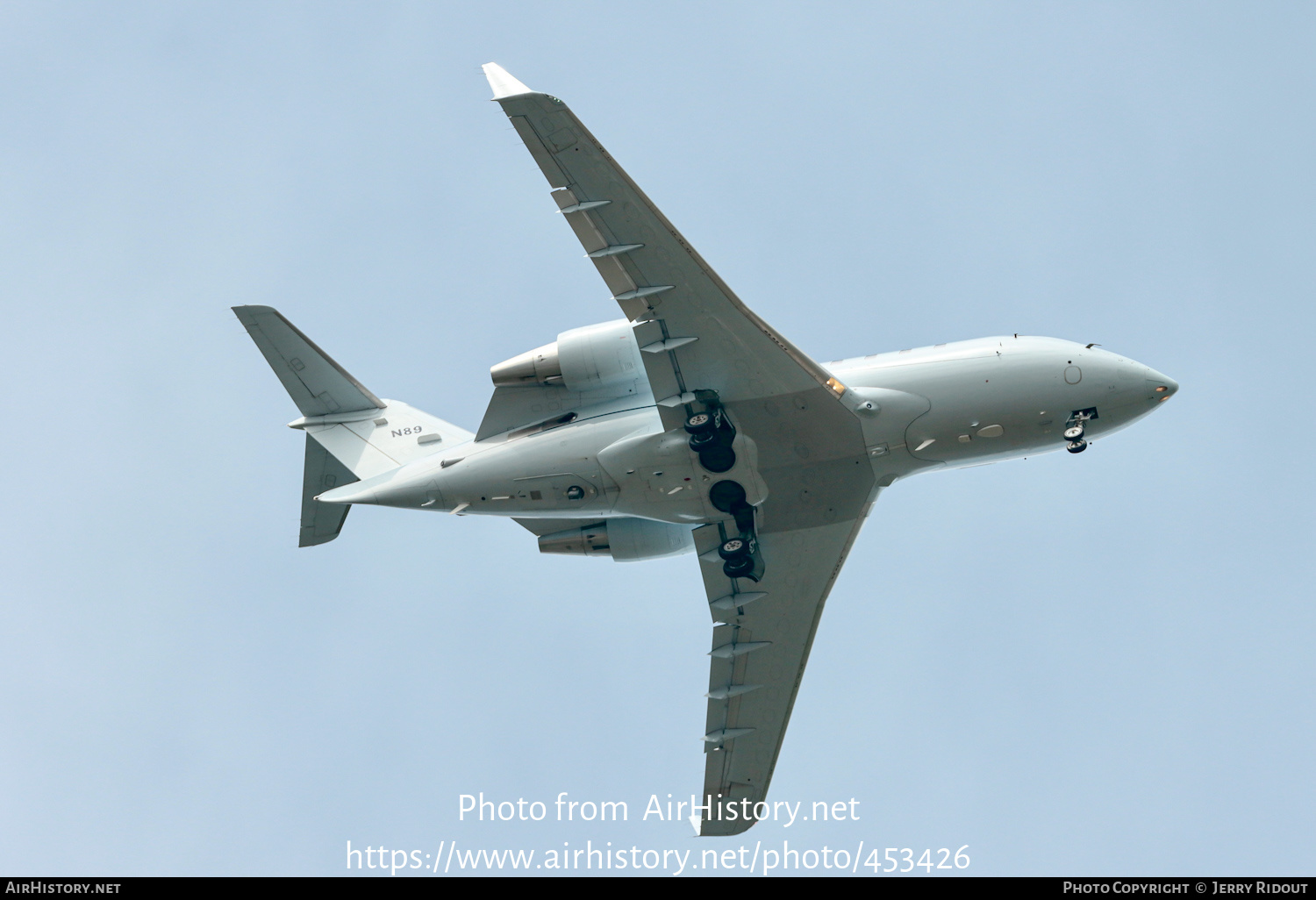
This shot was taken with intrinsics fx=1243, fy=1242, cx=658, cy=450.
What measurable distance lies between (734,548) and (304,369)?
43.4 ft

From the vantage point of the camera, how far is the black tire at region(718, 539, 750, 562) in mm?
32094

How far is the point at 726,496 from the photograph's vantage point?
31219 millimetres

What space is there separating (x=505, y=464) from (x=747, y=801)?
1244 cm

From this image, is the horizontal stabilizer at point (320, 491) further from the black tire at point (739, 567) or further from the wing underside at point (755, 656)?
the black tire at point (739, 567)

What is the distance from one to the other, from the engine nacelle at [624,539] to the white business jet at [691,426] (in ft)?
0.17

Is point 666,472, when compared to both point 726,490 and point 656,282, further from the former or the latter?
point 656,282

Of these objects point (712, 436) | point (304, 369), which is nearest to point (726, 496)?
point (712, 436)

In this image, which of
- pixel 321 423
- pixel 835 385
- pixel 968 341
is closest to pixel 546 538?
pixel 321 423

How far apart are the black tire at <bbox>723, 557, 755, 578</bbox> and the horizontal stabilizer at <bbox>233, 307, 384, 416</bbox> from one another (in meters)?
10.9

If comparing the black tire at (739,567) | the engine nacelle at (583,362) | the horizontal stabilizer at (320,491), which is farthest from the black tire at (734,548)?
the horizontal stabilizer at (320,491)

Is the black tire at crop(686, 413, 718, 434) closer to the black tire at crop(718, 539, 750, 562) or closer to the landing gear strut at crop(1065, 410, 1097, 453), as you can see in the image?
the black tire at crop(718, 539, 750, 562)

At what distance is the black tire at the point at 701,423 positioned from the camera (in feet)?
97.6

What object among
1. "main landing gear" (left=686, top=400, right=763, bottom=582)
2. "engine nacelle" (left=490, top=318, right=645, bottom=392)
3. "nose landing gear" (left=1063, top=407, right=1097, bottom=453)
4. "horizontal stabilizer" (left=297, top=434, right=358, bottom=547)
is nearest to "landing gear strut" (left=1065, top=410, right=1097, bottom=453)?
"nose landing gear" (left=1063, top=407, right=1097, bottom=453)

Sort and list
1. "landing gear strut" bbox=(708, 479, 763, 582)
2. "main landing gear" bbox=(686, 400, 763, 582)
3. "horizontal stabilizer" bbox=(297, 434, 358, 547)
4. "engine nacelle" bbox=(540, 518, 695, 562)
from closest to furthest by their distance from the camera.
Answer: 1. "main landing gear" bbox=(686, 400, 763, 582)
2. "landing gear strut" bbox=(708, 479, 763, 582)
3. "engine nacelle" bbox=(540, 518, 695, 562)
4. "horizontal stabilizer" bbox=(297, 434, 358, 547)
